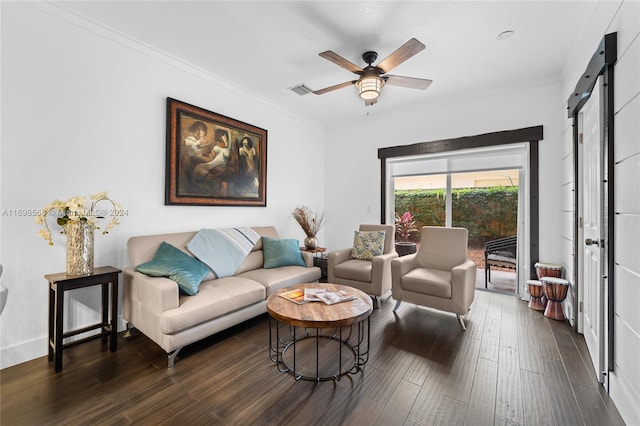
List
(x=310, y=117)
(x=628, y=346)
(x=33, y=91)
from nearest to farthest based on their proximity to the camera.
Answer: (x=628, y=346) → (x=33, y=91) → (x=310, y=117)

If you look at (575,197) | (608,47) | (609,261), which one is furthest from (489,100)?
(609,261)

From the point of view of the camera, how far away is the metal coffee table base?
1988mm

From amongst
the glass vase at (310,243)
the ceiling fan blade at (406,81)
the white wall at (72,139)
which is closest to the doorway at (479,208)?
the glass vase at (310,243)

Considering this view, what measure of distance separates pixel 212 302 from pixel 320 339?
101 cm

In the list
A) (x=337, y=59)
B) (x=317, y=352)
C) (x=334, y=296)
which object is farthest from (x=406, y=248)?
(x=337, y=59)

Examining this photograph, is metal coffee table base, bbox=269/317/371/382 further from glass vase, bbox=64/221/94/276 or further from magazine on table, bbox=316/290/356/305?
glass vase, bbox=64/221/94/276

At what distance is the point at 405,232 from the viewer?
481 centimetres

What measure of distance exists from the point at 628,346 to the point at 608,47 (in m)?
1.80

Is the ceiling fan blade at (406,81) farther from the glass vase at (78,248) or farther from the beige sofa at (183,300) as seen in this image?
the glass vase at (78,248)

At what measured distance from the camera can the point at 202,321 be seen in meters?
2.23

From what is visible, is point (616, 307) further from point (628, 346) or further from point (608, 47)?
point (608, 47)

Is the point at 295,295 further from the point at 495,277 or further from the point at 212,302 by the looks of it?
the point at 495,277

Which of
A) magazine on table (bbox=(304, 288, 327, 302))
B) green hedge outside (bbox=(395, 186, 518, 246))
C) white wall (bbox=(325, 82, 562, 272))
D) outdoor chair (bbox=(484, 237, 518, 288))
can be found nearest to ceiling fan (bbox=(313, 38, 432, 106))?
white wall (bbox=(325, 82, 562, 272))

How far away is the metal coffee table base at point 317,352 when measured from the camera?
6.52 feet
